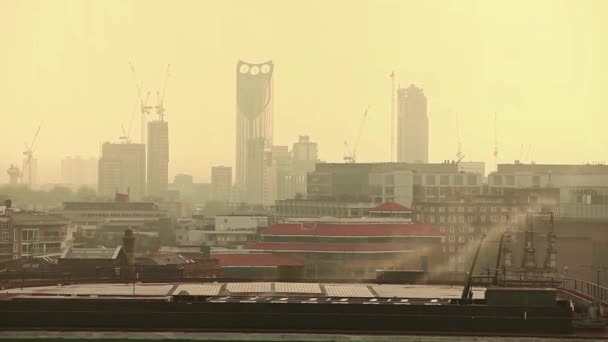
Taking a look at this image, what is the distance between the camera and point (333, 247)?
111 metres

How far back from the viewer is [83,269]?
71438 mm

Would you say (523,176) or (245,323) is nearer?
(245,323)

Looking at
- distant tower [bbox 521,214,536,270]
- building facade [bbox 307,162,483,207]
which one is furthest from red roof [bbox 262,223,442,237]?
distant tower [bbox 521,214,536,270]

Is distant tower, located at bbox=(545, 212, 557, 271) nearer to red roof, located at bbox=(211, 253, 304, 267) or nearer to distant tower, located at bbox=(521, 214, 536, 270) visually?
distant tower, located at bbox=(521, 214, 536, 270)

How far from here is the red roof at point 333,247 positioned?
4343 inches

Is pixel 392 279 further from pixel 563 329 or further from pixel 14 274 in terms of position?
pixel 14 274

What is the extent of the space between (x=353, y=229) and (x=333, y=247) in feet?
11.1

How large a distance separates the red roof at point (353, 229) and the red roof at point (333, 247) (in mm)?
1131

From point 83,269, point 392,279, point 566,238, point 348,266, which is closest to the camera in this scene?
point 392,279

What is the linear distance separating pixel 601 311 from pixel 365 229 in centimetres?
7525

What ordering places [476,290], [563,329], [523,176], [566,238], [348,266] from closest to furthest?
[563,329] → [476,290] → [566,238] → [348,266] → [523,176]

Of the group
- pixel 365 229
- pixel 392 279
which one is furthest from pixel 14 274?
pixel 365 229

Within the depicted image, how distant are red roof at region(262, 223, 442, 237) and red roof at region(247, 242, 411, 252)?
1131mm

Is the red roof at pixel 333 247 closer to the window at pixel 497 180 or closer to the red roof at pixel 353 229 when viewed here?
the red roof at pixel 353 229
